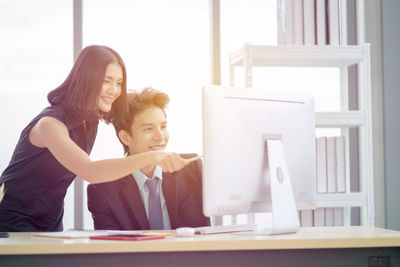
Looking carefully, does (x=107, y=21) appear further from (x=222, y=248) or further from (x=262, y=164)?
(x=222, y=248)

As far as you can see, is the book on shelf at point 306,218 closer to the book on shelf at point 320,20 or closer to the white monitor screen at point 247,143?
the book on shelf at point 320,20

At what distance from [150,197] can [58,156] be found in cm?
42

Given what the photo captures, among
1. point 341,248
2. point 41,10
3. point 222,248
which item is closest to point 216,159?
point 222,248

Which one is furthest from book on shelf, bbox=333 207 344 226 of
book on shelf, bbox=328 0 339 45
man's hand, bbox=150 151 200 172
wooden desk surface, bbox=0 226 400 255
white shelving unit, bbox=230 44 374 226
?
man's hand, bbox=150 151 200 172

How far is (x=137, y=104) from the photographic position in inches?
102

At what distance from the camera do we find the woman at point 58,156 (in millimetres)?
2147

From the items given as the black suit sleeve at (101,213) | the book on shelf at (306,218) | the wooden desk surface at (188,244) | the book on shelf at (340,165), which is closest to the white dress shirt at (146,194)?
the black suit sleeve at (101,213)

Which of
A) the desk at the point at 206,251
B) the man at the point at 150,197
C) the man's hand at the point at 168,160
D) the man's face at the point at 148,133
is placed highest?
the man's face at the point at 148,133

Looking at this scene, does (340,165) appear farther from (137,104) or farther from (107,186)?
(107,186)

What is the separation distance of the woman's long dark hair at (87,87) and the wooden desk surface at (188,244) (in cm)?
76

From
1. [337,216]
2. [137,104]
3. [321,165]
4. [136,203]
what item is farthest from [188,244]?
[337,216]

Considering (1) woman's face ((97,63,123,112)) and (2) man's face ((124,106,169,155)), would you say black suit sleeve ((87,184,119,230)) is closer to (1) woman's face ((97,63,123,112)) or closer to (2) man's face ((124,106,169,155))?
(2) man's face ((124,106,169,155))

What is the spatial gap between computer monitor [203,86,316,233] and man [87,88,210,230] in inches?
16.9

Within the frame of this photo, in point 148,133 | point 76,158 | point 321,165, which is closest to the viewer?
point 76,158
